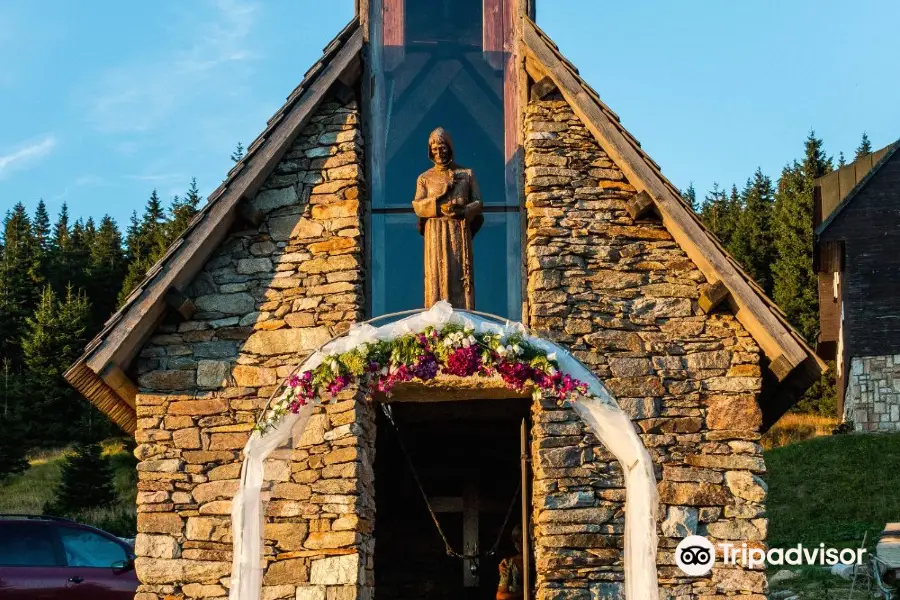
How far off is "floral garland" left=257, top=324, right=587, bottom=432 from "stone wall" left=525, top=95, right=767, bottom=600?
1.03 metres

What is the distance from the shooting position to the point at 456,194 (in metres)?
10.5

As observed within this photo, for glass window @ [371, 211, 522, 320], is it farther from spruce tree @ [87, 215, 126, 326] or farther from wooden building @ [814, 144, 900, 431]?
spruce tree @ [87, 215, 126, 326]

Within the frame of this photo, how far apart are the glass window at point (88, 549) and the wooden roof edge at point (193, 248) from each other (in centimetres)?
171

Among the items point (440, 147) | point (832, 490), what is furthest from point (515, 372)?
point (832, 490)

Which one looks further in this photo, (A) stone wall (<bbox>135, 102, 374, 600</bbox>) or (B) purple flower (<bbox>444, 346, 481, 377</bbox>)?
(A) stone wall (<bbox>135, 102, 374, 600</bbox>)

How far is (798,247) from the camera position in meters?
36.0

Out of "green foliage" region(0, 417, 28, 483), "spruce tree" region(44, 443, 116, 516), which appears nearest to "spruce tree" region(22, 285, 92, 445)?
"green foliage" region(0, 417, 28, 483)

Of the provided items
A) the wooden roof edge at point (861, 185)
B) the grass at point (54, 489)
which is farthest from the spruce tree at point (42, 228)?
the wooden roof edge at point (861, 185)

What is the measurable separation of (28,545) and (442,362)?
203 inches

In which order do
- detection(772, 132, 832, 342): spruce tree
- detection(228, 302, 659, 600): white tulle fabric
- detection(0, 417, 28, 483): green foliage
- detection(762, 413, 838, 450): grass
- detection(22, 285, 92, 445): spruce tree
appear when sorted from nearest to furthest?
detection(228, 302, 659, 600): white tulle fabric
detection(0, 417, 28, 483): green foliage
detection(762, 413, 838, 450): grass
detection(22, 285, 92, 445): spruce tree
detection(772, 132, 832, 342): spruce tree

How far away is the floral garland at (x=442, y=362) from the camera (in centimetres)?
902

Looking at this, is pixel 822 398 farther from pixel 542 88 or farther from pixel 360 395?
pixel 360 395

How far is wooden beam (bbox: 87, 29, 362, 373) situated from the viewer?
32.6 feet

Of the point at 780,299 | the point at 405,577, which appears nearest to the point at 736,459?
the point at 405,577
